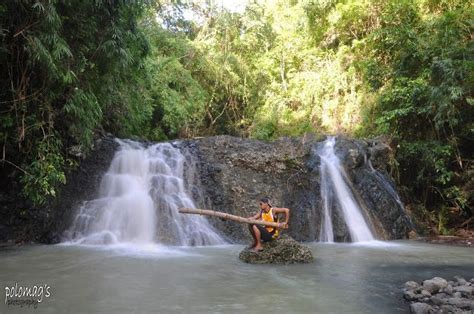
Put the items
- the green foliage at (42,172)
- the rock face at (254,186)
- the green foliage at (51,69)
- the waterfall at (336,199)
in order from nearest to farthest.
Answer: the green foliage at (51,69) → the green foliage at (42,172) → the rock face at (254,186) → the waterfall at (336,199)

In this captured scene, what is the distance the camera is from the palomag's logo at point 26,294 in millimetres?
4737

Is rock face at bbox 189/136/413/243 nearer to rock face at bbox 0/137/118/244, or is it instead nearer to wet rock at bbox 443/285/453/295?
rock face at bbox 0/137/118/244

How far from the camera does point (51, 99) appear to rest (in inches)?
297

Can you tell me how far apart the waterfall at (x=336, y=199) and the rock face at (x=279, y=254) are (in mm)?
2978

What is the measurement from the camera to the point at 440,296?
5004mm

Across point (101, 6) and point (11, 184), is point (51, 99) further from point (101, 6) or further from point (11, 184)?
point (11, 184)

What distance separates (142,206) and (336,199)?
4.60 meters

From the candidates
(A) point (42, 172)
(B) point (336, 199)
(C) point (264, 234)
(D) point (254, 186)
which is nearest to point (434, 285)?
(C) point (264, 234)

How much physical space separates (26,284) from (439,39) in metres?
11.5

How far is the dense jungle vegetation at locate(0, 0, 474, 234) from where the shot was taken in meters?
7.27

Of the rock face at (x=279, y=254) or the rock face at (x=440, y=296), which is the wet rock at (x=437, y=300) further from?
the rock face at (x=279, y=254)

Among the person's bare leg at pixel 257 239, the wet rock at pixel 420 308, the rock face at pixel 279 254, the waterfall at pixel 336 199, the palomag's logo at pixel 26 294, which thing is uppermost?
the waterfall at pixel 336 199

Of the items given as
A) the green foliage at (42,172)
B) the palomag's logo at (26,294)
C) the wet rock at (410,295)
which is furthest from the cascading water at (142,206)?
the wet rock at (410,295)

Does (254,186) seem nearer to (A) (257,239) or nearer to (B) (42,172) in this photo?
(A) (257,239)
